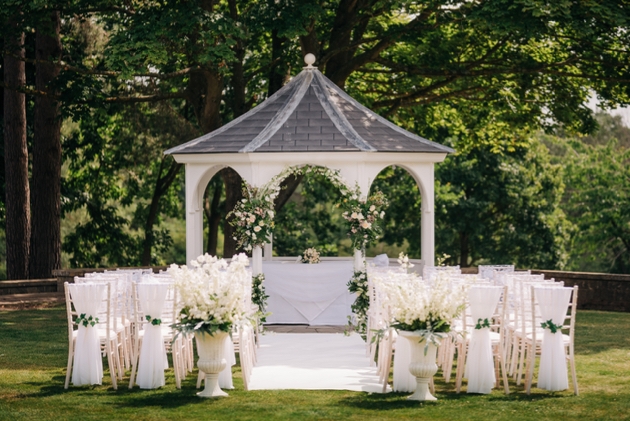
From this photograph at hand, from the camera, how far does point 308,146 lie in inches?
583

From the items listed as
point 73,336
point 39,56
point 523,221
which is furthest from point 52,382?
point 523,221

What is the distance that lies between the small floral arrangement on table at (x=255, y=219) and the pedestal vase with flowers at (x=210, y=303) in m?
5.21

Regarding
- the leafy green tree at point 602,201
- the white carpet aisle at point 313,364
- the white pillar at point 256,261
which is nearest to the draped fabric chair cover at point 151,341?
the white carpet aisle at point 313,364

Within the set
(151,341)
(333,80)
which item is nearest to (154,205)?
(333,80)

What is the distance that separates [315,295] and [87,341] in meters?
5.64

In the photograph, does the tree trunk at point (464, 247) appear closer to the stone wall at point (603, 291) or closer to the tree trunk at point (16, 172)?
the stone wall at point (603, 291)

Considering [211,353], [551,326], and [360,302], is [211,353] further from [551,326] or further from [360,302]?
[360,302]

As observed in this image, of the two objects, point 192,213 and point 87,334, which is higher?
point 192,213

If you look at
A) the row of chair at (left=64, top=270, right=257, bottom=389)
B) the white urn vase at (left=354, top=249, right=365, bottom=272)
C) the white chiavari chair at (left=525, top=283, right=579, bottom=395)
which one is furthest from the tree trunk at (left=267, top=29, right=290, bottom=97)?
the white chiavari chair at (left=525, top=283, right=579, bottom=395)

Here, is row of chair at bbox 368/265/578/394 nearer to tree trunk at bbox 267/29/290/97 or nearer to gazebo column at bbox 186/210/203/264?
gazebo column at bbox 186/210/203/264

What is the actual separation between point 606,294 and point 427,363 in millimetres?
10916

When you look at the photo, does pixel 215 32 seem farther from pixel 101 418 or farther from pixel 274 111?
pixel 101 418

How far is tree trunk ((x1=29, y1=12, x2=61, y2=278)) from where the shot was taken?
21.0 meters

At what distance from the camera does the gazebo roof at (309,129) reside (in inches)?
587
